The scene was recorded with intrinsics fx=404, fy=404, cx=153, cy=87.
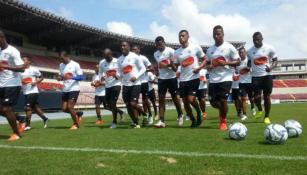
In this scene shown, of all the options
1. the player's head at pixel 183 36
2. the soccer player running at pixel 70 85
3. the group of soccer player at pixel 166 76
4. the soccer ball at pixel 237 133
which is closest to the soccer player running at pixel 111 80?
the group of soccer player at pixel 166 76

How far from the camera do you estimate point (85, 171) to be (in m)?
4.55

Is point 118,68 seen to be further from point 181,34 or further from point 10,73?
point 10,73

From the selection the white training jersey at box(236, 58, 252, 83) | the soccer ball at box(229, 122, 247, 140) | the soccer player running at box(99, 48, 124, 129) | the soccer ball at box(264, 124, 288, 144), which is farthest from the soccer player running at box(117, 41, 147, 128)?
the soccer ball at box(264, 124, 288, 144)

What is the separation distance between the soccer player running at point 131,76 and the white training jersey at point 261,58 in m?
2.92

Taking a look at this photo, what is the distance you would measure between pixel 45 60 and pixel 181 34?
1387 inches

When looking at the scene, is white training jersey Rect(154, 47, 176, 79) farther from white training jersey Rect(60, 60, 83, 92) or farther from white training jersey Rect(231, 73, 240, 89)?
white training jersey Rect(231, 73, 240, 89)

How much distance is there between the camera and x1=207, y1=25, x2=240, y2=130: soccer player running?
9.02m

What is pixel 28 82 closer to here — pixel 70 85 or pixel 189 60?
pixel 70 85

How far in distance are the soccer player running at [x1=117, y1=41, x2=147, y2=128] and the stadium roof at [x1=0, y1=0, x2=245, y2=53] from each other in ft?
84.3

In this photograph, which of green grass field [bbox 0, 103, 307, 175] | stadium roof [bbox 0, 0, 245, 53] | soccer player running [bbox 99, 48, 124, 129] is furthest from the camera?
stadium roof [bbox 0, 0, 245, 53]

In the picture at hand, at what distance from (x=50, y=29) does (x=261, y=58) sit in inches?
1358

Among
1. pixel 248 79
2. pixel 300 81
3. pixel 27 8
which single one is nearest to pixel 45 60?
pixel 27 8

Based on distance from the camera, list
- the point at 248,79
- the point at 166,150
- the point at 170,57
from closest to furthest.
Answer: the point at 166,150 < the point at 170,57 < the point at 248,79

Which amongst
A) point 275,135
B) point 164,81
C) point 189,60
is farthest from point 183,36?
point 275,135
